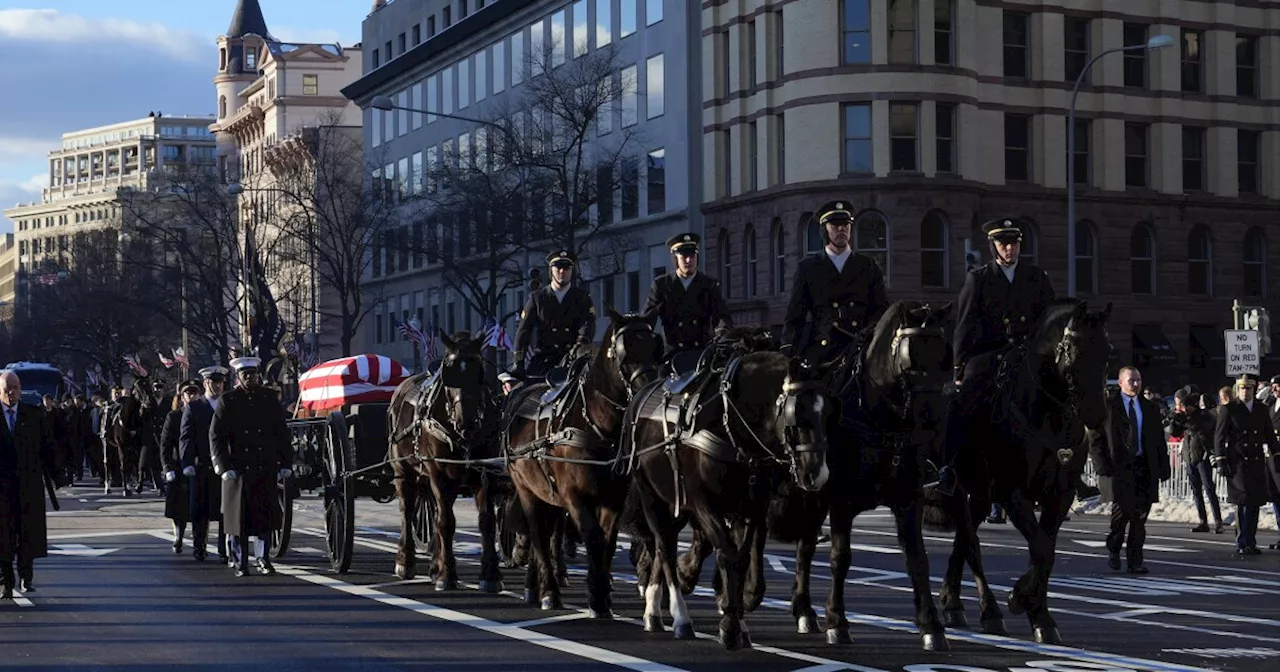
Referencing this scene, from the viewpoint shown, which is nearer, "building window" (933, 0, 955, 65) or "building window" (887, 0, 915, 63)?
"building window" (887, 0, 915, 63)

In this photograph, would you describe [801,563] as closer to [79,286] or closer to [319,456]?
[319,456]

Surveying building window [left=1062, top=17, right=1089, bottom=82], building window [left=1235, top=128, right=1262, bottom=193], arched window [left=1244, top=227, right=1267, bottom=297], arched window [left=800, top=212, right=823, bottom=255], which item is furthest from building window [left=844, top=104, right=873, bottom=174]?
arched window [left=1244, top=227, right=1267, bottom=297]

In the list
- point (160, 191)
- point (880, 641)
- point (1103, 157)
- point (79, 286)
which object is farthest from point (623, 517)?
point (79, 286)

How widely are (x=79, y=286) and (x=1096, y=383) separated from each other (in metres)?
92.2

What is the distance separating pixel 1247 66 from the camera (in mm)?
63812

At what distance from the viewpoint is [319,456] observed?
2159cm

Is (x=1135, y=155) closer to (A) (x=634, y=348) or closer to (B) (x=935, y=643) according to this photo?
(A) (x=634, y=348)

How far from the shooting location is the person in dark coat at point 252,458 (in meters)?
19.8

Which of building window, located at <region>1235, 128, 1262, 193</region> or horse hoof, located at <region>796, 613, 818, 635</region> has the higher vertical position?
building window, located at <region>1235, 128, 1262, 193</region>

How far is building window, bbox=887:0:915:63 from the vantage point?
57281 mm

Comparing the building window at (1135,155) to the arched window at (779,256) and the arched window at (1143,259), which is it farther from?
the arched window at (779,256)

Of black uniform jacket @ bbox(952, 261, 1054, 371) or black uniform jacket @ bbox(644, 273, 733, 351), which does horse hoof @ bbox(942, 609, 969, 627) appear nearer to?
black uniform jacket @ bbox(952, 261, 1054, 371)

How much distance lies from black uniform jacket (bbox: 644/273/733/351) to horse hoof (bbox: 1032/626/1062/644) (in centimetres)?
339

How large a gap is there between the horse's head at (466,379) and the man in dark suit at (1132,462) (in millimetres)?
5210
